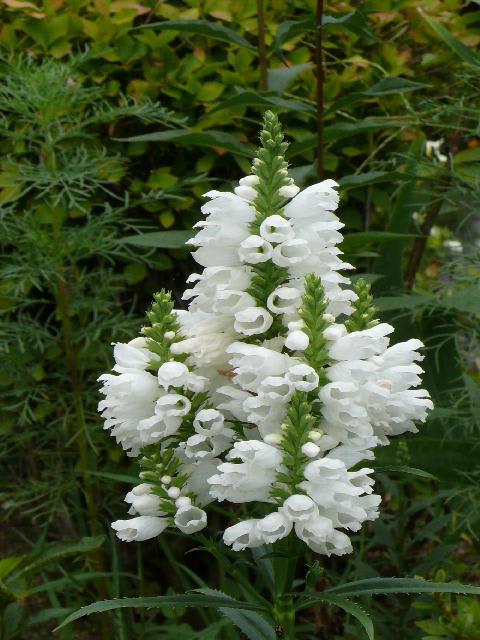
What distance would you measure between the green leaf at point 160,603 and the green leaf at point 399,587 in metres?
0.14

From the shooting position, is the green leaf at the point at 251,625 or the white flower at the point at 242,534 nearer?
the white flower at the point at 242,534

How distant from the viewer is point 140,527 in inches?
49.6

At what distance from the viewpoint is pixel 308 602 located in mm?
1315

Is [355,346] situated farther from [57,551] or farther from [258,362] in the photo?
[57,551]

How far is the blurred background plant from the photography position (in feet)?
7.42

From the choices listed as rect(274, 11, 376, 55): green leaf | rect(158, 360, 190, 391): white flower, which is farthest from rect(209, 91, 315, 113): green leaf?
rect(158, 360, 190, 391): white flower

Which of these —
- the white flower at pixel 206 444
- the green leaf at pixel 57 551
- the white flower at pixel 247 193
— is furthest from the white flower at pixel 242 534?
the green leaf at pixel 57 551

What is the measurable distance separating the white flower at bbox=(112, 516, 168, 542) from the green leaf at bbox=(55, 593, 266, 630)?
0.09 m

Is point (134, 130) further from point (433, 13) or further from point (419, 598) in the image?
point (419, 598)

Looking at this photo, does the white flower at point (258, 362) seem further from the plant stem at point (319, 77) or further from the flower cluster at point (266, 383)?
the plant stem at point (319, 77)

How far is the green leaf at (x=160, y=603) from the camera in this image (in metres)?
1.18

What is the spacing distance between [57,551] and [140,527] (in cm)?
91

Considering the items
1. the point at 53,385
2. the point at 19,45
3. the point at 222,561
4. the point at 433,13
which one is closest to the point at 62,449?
the point at 53,385

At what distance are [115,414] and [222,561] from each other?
29 centimetres
